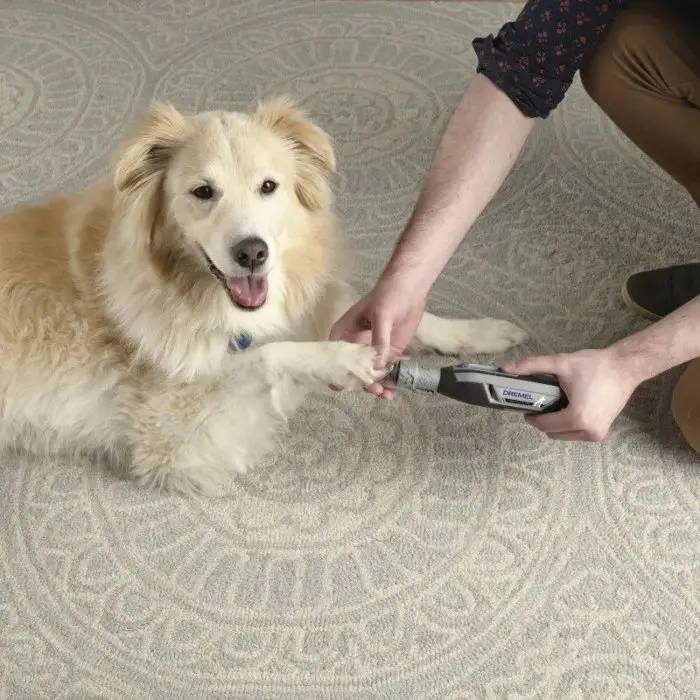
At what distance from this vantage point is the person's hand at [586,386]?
130 cm

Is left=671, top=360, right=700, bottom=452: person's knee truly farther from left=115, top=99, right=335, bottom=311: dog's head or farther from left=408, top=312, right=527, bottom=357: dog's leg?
left=115, top=99, right=335, bottom=311: dog's head

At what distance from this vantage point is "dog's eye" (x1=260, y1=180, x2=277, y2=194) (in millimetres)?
1420

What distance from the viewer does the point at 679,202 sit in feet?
7.09

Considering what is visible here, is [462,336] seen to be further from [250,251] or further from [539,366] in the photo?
[250,251]

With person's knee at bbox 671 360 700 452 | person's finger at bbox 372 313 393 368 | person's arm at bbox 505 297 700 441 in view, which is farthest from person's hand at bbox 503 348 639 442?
person's knee at bbox 671 360 700 452

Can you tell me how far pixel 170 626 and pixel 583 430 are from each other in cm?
91

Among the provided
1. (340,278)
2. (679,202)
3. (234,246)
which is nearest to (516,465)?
(340,278)

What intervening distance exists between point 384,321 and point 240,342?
1.16ft

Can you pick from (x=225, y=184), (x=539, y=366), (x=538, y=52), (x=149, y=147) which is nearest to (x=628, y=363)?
(x=539, y=366)

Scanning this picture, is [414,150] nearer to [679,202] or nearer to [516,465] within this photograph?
[679,202]

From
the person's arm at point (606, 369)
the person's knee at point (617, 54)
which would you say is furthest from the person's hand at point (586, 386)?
the person's knee at point (617, 54)

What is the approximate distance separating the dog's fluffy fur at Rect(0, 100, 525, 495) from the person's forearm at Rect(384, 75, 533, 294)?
8.3 inches

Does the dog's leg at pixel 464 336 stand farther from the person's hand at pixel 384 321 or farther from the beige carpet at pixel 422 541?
the person's hand at pixel 384 321

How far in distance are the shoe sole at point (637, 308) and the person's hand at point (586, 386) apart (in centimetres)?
61
